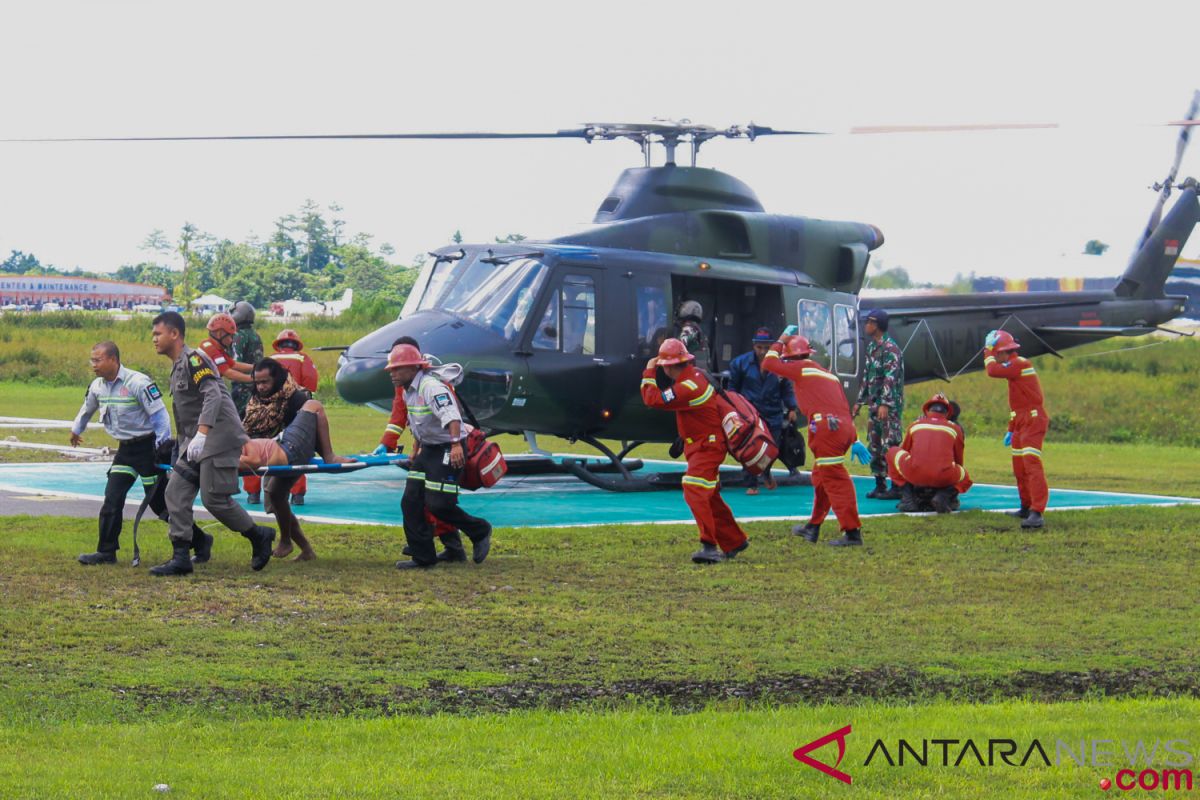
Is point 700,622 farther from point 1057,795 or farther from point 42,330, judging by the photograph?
point 42,330

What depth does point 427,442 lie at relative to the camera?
10977mm

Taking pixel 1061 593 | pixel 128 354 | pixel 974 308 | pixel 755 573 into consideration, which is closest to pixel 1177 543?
pixel 1061 593

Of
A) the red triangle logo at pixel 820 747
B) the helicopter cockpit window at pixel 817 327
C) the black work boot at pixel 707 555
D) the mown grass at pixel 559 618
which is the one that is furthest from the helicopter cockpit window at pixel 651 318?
the red triangle logo at pixel 820 747

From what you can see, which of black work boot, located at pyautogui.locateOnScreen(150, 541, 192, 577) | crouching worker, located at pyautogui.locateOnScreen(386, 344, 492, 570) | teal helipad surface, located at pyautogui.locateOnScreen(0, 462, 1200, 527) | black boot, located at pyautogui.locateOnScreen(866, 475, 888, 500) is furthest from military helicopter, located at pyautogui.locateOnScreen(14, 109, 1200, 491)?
black work boot, located at pyautogui.locateOnScreen(150, 541, 192, 577)

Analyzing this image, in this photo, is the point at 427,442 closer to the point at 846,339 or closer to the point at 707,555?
the point at 707,555

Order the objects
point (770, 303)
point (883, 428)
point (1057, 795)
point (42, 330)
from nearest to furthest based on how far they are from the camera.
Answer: point (1057, 795) → point (883, 428) → point (770, 303) → point (42, 330)

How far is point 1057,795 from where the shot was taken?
5480 mm

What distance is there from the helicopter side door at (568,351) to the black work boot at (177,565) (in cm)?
547

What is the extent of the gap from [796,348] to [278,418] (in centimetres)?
428

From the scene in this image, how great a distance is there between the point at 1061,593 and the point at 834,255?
343 inches

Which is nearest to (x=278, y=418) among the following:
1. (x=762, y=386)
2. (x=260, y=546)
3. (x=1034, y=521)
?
(x=260, y=546)

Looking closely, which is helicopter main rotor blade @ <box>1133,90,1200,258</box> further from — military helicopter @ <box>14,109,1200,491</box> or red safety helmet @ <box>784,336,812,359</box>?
red safety helmet @ <box>784,336,812,359</box>

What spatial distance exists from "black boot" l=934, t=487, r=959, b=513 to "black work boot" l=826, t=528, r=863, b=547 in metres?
2.62

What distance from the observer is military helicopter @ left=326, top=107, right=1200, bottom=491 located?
1541 centimetres
